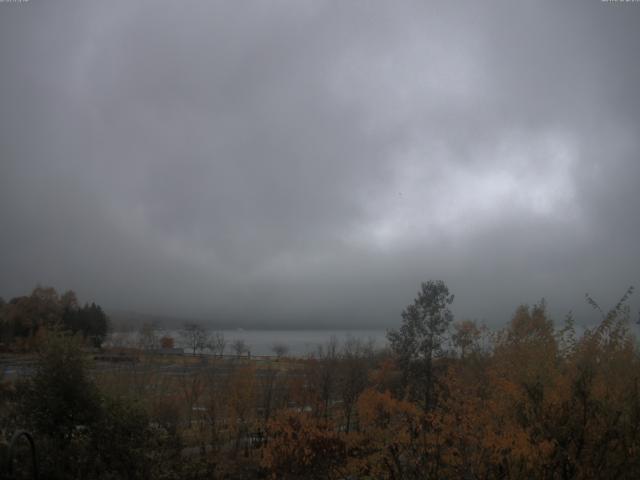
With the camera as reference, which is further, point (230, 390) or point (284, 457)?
point (230, 390)

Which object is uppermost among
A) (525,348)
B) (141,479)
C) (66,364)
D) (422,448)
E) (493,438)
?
(525,348)

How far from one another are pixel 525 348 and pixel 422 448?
3.84 m

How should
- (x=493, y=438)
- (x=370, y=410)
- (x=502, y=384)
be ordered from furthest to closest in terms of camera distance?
(x=370, y=410)
(x=502, y=384)
(x=493, y=438)

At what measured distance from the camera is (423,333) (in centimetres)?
2848

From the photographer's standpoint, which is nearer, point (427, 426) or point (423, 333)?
point (427, 426)

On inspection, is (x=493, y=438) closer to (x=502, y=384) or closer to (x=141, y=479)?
(x=502, y=384)

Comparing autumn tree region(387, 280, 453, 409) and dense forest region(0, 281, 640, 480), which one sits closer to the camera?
dense forest region(0, 281, 640, 480)

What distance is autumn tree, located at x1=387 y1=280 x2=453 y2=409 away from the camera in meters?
28.0

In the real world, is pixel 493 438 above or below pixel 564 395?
below

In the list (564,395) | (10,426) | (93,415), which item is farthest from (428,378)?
(10,426)

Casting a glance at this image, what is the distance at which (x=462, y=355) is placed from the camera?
28281 millimetres

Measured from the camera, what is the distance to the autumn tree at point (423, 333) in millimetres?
27953

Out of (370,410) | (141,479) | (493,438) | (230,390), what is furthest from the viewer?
(230,390)

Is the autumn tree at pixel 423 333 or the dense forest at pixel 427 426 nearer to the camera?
the dense forest at pixel 427 426
